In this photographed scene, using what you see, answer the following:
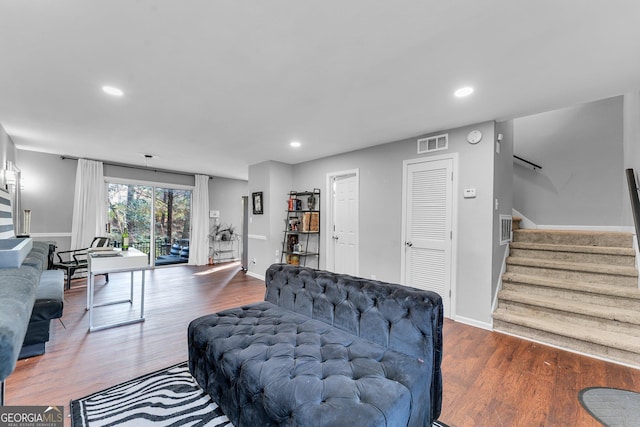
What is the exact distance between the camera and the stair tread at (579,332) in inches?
95.4

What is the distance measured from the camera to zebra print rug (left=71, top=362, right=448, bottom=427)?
64.6 inches

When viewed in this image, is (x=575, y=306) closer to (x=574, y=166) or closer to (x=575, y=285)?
(x=575, y=285)

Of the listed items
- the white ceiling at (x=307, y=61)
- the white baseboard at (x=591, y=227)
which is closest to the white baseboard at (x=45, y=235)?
the white ceiling at (x=307, y=61)

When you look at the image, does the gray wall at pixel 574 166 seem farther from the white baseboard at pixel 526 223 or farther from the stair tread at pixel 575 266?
the stair tread at pixel 575 266

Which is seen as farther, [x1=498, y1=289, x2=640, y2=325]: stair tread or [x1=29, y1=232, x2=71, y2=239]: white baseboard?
[x1=29, y1=232, x2=71, y2=239]: white baseboard

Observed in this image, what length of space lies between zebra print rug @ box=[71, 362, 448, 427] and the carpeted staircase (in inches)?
77.3

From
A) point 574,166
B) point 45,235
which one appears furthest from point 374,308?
point 45,235

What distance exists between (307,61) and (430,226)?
264 centimetres

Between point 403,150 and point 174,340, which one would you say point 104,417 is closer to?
point 174,340

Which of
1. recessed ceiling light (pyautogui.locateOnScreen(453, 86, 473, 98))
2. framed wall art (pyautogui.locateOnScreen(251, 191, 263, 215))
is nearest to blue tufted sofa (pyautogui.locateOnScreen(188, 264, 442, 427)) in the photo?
recessed ceiling light (pyautogui.locateOnScreen(453, 86, 473, 98))

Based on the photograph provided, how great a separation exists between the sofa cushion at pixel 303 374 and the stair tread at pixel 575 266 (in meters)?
2.73

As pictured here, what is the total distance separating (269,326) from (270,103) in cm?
213

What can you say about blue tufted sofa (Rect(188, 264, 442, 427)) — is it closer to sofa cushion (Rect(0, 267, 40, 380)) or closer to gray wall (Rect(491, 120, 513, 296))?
sofa cushion (Rect(0, 267, 40, 380))

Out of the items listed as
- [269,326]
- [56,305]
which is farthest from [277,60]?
[56,305]
